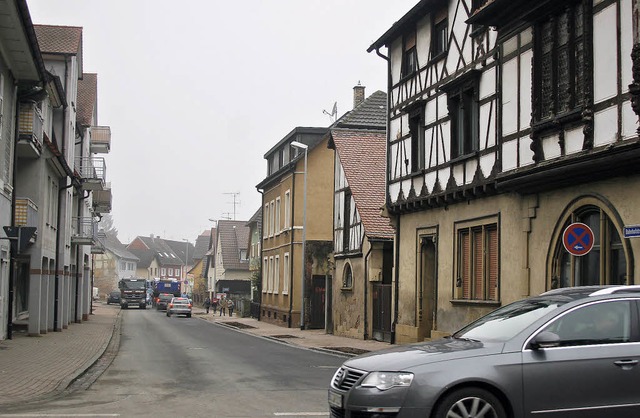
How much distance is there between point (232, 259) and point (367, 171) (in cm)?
5091

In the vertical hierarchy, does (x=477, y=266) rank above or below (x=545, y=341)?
above

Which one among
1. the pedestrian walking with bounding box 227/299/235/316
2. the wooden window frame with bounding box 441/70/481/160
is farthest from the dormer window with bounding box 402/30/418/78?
the pedestrian walking with bounding box 227/299/235/316

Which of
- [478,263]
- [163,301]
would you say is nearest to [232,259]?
[163,301]

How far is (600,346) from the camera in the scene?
24.7 feet

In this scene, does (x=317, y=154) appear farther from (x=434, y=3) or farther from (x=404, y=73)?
(x=434, y=3)

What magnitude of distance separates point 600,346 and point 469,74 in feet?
43.1

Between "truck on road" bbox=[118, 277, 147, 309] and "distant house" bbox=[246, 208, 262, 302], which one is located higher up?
"distant house" bbox=[246, 208, 262, 302]

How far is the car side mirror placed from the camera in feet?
23.9

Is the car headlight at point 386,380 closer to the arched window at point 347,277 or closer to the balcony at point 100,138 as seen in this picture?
the arched window at point 347,277

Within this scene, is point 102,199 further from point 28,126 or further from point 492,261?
point 492,261

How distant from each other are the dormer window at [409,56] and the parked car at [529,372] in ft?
55.5

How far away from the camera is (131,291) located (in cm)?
7888

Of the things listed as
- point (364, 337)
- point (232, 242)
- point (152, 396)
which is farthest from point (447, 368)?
point (232, 242)

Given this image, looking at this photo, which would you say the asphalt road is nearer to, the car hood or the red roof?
the car hood
